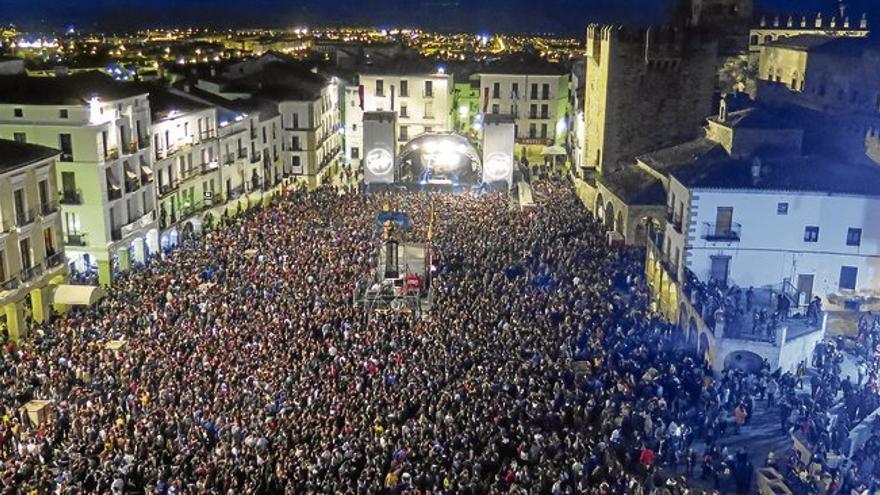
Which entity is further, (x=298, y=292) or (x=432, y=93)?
(x=432, y=93)

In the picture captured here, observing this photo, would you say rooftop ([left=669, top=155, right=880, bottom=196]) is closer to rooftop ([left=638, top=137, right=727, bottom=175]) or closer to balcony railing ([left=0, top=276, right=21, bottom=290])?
rooftop ([left=638, top=137, right=727, bottom=175])

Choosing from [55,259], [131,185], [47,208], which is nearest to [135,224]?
[131,185]

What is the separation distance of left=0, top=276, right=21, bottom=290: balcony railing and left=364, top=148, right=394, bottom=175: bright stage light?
3052 cm

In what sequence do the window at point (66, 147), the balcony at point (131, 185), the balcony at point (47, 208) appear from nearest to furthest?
the balcony at point (47, 208)
the window at point (66, 147)
the balcony at point (131, 185)

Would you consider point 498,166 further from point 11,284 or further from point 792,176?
point 11,284

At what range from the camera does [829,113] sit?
163ft

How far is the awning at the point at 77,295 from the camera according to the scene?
113 feet

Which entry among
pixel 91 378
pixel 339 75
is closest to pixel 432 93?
pixel 339 75

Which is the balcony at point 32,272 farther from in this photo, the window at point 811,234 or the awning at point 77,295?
the window at point 811,234

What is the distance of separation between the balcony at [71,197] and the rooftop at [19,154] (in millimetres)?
3919

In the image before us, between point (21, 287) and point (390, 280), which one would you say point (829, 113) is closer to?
point (390, 280)

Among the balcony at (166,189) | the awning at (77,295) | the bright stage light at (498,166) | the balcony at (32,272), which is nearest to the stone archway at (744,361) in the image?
the awning at (77,295)

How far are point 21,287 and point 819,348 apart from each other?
2886 cm

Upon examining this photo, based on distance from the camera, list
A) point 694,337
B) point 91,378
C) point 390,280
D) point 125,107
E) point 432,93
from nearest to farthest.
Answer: point 91,378 < point 694,337 < point 390,280 < point 125,107 < point 432,93
